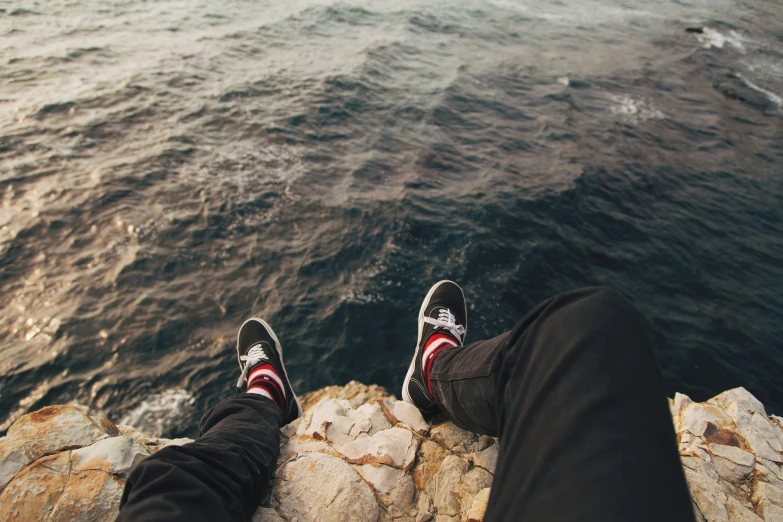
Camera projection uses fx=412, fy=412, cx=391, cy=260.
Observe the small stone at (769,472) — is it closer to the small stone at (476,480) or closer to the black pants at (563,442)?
the small stone at (476,480)

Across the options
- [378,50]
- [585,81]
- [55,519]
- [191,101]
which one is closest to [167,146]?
[191,101]

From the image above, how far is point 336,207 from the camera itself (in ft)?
20.0

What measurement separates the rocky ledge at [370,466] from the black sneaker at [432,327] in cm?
15

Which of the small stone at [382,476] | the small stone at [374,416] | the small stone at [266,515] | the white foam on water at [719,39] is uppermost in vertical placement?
the white foam on water at [719,39]

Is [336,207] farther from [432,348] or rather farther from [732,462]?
[732,462]

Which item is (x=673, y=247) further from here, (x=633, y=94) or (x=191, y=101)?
(x=191, y=101)

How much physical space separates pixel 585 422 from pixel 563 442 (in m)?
0.10

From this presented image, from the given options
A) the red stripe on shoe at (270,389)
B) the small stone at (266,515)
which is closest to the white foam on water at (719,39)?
the red stripe on shoe at (270,389)

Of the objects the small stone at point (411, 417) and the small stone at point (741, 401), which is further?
the small stone at point (741, 401)

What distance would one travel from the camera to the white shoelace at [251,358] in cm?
378

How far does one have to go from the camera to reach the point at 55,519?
81.1 inches

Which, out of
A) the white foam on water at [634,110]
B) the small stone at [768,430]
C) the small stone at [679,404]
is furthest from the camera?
the white foam on water at [634,110]

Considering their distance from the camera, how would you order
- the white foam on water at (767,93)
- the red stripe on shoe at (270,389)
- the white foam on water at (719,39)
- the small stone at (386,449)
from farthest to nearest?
the white foam on water at (719,39) < the white foam on water at (767,93) < the red stripe on shoe at (270,389) < the small stone at (386,449)

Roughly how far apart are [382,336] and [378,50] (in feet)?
32.6
